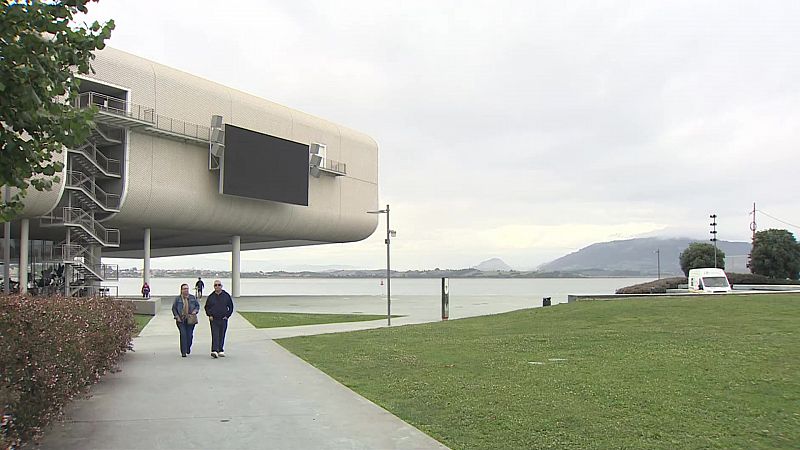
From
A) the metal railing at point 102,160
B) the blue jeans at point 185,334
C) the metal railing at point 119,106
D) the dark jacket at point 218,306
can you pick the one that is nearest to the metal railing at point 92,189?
the metal railing at point 102,160

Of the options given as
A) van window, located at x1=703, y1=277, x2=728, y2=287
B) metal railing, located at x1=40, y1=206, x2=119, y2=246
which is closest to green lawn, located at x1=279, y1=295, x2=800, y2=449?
van window, located at x1=703, y1=277, x2=728, y2=287

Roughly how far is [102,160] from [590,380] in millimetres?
39348

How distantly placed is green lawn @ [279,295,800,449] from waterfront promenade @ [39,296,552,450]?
0.65m

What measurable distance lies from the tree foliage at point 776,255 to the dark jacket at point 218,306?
222 ft

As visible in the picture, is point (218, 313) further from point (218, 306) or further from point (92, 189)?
point (92, 189)

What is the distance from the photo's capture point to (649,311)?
24703 millimetres

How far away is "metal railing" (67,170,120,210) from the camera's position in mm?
40100

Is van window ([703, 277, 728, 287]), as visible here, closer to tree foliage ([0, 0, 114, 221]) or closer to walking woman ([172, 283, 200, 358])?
walking woman ([172, 283, 200, 358])

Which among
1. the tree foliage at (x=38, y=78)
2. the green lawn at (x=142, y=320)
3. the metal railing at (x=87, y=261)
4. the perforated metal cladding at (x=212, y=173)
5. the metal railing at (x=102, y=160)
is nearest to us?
the tree foliage at (x=38, y=78)

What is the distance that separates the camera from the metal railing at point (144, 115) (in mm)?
39656

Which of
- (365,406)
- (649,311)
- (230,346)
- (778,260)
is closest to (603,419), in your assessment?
(365,406)

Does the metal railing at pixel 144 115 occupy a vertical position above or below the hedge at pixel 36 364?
above

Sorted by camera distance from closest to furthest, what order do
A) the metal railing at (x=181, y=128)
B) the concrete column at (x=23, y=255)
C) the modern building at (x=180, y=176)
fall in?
the concrete column at (x=23, y=255) < the modern building at (x=180, y=176) < the metal railing at (x=181, y=128)

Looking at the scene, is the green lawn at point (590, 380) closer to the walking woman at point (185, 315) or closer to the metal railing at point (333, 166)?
the walking woman at point (185, 315)
